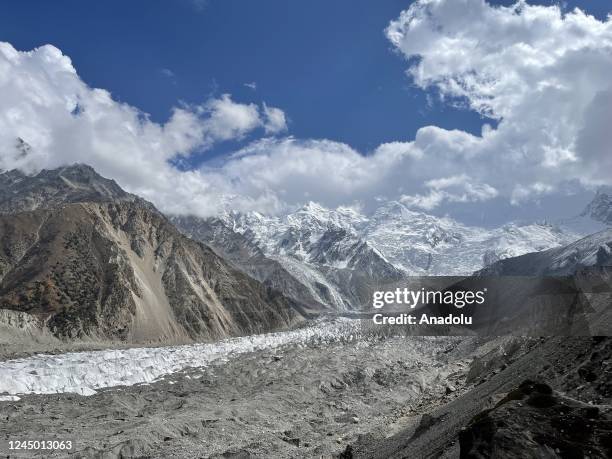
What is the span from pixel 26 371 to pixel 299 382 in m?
27.3

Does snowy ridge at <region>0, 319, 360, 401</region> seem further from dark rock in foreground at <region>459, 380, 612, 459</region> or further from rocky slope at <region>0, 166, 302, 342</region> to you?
dark rock in foreground at <region>459, 380, 612, 459</region>

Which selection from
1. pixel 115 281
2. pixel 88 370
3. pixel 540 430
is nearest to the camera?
pixel 540 430

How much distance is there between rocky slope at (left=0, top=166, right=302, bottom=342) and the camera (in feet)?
314

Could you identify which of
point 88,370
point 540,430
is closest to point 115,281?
point 88,370

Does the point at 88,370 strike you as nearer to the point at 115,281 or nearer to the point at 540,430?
the point at 115,281

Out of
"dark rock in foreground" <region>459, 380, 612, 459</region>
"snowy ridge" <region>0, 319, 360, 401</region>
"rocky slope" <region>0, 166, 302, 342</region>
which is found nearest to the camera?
"dark rock in foreground" <region>459, 380, 612, 459</region>

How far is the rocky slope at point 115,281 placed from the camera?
95.6 meters

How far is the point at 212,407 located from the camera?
4538cm

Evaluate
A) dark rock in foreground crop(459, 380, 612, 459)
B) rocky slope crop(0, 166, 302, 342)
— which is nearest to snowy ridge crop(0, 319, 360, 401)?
rocky slope crop(0, 166, 302, 342)

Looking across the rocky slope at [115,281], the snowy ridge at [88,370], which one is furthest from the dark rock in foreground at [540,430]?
the rocky slope at [115,281]

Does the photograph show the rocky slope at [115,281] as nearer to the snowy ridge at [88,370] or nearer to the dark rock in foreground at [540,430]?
the snowy ridge at [88,370]

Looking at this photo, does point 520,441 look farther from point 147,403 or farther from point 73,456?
point 147,403

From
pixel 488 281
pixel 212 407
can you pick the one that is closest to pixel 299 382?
pixel 212 407

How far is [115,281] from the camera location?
105625 millimetres
